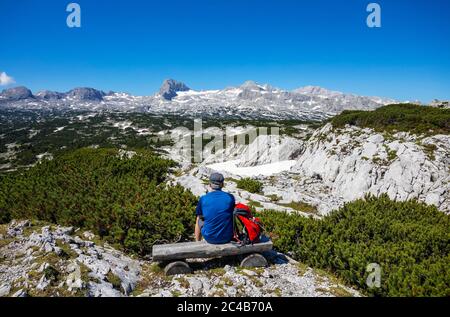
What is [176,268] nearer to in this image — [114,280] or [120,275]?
[120,275]

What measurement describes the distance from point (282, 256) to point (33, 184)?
1286cm

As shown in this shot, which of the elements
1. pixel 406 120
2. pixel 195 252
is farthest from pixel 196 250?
pixel 406 120

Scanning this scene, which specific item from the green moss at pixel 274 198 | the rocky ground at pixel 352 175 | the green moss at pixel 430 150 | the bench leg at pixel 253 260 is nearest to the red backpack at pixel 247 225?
the bench leg at pixel 253 260

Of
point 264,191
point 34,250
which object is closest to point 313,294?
point 34,250

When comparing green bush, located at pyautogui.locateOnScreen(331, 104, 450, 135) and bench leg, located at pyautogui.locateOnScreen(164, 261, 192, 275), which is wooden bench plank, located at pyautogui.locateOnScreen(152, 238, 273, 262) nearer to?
bench leg, located at pyautogui.locateOnScreen(164, 261, 192, 275)

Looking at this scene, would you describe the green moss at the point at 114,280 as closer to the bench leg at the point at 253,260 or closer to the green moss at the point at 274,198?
the bench leg at the point at 253,260

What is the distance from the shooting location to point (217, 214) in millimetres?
8008

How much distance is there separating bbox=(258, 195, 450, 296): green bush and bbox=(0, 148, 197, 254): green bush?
3825 mm

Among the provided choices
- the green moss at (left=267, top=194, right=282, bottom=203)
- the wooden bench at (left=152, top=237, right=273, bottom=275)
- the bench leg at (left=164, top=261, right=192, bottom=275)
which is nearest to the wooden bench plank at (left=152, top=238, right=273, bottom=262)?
the wooden bench at (left=152, top=237, right=273, bottom=275)

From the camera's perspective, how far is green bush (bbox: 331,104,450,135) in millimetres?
26297

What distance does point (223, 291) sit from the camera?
7.20 meters

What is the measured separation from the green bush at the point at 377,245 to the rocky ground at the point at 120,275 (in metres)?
0.61
